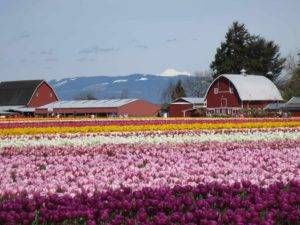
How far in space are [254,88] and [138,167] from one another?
6854 centimetres

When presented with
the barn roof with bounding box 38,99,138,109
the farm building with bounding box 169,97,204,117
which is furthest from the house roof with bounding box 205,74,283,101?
the barn roof with bounding box 38,99,138,109

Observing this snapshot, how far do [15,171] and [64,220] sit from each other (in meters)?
4.74

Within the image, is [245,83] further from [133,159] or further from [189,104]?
[133,159]

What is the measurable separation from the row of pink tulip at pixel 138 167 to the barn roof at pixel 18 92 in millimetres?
87856

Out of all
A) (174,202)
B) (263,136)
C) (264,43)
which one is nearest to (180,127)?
(263,136)

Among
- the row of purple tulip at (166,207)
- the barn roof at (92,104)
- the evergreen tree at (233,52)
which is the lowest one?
the row of purple tulip at (166,207)

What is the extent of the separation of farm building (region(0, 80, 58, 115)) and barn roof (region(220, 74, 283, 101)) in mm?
35591

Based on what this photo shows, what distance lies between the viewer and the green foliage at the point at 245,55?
99.0 meters

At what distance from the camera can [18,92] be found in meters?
105

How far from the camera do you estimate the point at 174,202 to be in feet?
23.9

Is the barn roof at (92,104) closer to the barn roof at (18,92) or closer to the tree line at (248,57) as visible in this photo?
the barn roof at (18,92)

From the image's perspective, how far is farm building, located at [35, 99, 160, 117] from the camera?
86.0 meters

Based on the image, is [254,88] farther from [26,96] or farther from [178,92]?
[26,96]

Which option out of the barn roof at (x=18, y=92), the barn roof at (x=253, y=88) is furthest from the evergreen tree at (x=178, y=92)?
the barn roof at (x=253, y=88)
